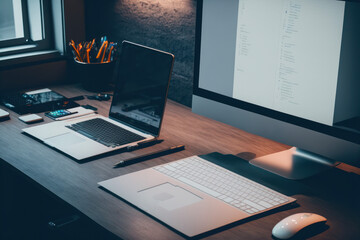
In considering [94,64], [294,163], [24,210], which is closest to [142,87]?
[94,64]

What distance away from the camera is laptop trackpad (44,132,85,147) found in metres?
1.57

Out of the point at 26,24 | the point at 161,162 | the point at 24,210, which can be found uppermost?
the point at 26,24

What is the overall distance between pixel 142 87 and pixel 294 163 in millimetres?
566

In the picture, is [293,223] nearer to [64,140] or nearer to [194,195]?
[194,195]

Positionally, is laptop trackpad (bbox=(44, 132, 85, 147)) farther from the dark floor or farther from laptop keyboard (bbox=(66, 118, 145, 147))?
the dark floor

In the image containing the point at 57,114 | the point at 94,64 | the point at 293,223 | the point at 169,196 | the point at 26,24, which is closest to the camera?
the point at 293,223

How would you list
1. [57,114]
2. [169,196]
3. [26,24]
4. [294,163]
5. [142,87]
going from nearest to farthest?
1. [169,196]
2. [294,163]
3. [142,87]
4. [57,114]
5. [26,24]

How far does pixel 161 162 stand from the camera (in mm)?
1481

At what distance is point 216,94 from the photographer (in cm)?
160

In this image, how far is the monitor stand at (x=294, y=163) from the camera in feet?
4.60

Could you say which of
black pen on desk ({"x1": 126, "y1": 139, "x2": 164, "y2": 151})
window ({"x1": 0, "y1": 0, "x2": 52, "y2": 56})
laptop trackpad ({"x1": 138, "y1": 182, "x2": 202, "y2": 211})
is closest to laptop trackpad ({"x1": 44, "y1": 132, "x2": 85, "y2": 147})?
black pen on desk ({"x1": 126, "y1": 139, "x2": 164, "y2": 151})

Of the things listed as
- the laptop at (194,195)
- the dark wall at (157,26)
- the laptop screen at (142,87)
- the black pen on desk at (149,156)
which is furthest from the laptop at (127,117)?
the dark wall at (157,26)

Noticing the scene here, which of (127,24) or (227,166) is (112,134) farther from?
(127,24)

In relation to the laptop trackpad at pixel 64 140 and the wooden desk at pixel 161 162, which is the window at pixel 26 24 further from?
the laptop trackpad at pixel 64 140
